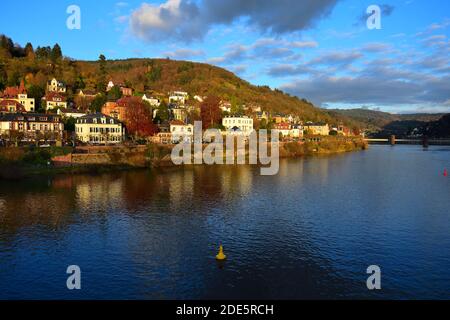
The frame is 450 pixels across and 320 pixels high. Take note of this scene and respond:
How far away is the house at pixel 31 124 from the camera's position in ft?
211

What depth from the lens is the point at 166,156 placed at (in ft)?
230

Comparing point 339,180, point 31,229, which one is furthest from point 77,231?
point 339,180

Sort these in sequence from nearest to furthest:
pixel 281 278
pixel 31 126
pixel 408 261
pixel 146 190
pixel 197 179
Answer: pixel 281 278
pixel 408 261
pixel 146 190
pixel 197 179
pixel 31 126

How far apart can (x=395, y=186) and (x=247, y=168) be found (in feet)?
84.3

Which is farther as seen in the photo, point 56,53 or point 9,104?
point 56,53

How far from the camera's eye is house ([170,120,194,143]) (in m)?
83.9

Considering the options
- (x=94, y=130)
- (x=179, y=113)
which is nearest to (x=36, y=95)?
(x=94, y=130)

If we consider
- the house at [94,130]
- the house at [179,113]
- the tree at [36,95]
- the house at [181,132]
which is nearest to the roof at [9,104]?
the tree at [36,95]

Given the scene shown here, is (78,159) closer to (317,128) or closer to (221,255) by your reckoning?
(221,255)

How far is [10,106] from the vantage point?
75375 millimetres

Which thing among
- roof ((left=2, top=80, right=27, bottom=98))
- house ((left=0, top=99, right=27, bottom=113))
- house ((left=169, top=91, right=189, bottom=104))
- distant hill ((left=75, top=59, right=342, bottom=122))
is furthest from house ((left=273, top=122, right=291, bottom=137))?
house ((left=0, top=99, right=27, bottom=113))

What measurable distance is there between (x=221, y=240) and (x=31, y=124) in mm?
54665

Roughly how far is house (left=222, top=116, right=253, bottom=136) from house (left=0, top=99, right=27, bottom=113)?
4739 centimetres

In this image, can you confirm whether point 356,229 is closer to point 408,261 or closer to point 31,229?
point 408,261
